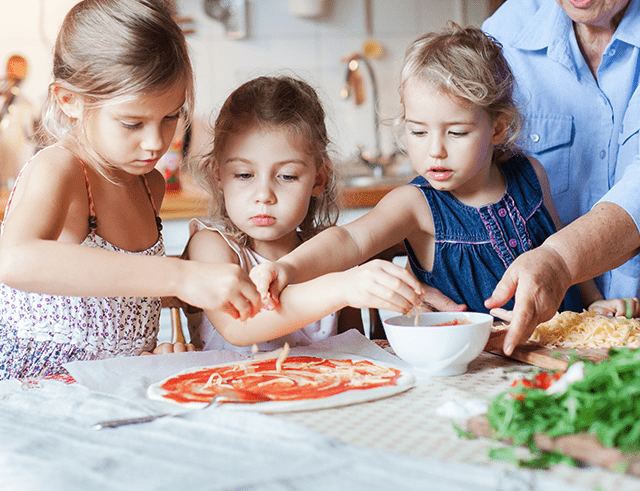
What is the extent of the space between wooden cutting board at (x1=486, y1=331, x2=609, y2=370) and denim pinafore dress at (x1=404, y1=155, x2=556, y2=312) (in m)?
0.42

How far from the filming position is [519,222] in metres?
1.46

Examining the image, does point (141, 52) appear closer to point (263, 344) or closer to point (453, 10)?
point (263, 344)

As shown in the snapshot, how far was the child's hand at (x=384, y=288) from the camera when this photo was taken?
3.11 ft

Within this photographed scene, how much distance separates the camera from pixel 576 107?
5.46ft

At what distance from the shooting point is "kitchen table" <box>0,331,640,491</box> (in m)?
0.56

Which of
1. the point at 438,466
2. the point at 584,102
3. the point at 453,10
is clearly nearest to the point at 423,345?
the point at 438,466

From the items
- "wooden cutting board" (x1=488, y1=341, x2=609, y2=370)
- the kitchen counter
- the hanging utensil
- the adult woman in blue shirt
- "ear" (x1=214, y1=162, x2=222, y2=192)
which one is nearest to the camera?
"wooden cutting board" (x1=488, y1=341, x2=609, y2=370)

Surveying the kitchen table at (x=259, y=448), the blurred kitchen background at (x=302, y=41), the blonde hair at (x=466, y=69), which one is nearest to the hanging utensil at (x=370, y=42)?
the blurred kitchen background at (x=302, y=41)

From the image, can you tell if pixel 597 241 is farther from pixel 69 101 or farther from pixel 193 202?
pixel 193 202

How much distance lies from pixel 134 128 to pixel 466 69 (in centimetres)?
70

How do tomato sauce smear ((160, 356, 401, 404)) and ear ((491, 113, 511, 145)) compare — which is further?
ear ((491, 113, 511, 145))

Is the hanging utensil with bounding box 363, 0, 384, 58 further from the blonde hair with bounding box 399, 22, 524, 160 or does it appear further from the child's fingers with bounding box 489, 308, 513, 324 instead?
the child's fingers with bounding box 489, 308, 513, 324

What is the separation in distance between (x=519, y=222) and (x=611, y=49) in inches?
21.0

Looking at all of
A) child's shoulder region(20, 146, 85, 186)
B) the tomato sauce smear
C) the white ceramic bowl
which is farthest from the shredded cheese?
child's shoulder region(20, 146, 85, 186)
